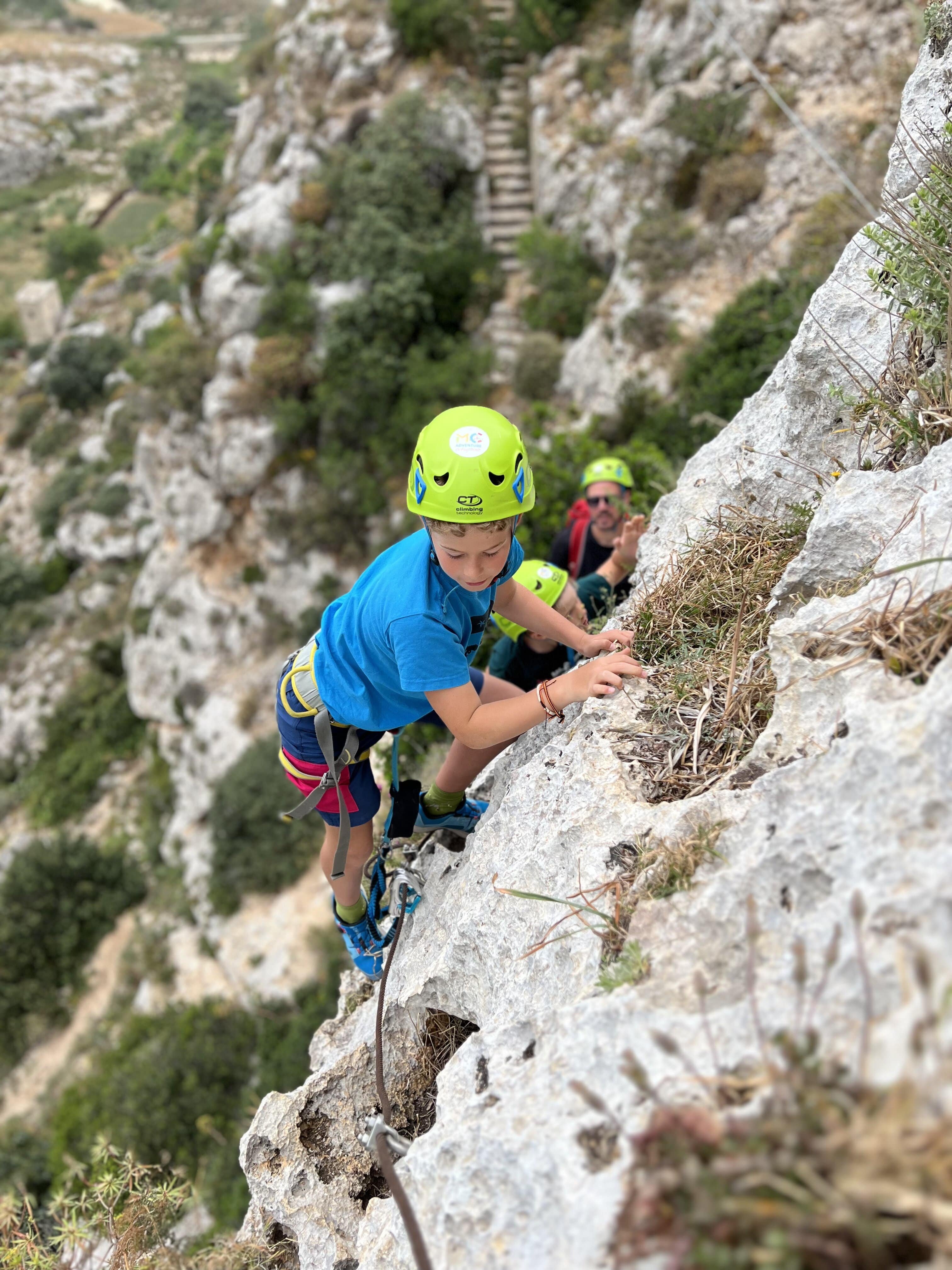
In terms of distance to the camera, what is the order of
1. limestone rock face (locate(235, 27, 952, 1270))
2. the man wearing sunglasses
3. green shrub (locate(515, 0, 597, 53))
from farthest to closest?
1. green shrub (locate(515, 0, 597, 53))
2. the man wearing sunglasses
3. limestone rock face (locate(235, 27, 952, 1270))

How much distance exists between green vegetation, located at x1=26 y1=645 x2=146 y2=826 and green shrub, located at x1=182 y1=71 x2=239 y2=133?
52.9m

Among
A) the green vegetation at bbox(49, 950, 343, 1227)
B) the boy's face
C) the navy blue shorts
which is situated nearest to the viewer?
the boy's face

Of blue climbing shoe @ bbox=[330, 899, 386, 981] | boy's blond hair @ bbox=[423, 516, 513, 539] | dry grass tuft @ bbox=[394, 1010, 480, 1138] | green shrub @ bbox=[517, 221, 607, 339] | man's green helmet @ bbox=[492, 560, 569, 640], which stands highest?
boy's blond hair @ bbox=[423, 516, 513, 539]

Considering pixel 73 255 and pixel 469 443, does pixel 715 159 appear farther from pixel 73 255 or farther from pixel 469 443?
pixel 73 255

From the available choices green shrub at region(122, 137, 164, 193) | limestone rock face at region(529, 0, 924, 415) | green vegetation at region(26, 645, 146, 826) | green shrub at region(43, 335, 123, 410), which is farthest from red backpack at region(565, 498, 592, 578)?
green shrub at region(122, 137, 164, 193)

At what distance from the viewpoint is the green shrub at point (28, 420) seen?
124 feet

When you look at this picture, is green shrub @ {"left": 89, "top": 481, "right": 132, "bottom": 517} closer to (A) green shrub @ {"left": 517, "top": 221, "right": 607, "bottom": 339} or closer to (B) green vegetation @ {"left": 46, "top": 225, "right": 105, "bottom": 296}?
(A) green shrub @ {"left": 517, "top": 221, "right": 607, "bottom": 339}

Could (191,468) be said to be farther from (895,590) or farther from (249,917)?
(895,590)

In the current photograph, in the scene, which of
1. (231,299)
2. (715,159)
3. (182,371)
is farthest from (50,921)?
(715,159)

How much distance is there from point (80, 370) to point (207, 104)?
36.8m

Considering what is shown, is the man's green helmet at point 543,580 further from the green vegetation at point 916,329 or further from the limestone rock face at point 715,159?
the limestone rock face at point 715,159

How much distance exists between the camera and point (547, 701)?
2910 mm

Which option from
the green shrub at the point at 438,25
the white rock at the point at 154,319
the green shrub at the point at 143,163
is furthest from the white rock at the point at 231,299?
the green shrub at the point at 143,163

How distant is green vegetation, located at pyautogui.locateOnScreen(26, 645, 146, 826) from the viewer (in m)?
23.6
